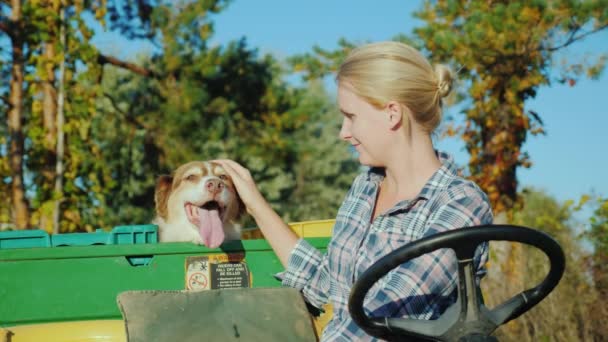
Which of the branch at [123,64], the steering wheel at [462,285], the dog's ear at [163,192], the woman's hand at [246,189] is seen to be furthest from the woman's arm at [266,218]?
the branch at [123,64]

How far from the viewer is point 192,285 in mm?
2828

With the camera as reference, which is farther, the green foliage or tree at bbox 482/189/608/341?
the green foliage

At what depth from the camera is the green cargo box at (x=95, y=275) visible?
261cm

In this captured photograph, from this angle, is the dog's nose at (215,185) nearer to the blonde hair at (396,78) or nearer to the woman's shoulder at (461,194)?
the blonde hair at (396,78)

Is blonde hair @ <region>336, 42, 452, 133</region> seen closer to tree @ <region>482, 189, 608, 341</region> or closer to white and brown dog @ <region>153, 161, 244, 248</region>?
white and brown dog @ <region>153, 161, 244, 248</region>

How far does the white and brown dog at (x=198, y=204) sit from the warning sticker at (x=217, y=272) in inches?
40.3

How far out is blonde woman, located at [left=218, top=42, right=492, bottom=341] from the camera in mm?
2217

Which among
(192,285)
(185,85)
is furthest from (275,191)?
(192,285)

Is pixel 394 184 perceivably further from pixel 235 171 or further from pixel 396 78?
pixel 235 171

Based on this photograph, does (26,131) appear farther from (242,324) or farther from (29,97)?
(242,324)

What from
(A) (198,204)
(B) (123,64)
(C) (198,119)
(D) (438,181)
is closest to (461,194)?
(D) (438,181)

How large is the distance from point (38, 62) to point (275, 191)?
11766mm

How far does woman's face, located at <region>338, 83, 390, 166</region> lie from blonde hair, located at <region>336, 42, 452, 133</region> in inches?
1.2

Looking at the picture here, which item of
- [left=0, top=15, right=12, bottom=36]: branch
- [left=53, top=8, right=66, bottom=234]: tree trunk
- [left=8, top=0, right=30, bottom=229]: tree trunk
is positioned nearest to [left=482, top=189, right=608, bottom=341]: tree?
[left=53, top=8, right=66, bottom=234]: tree trunk
